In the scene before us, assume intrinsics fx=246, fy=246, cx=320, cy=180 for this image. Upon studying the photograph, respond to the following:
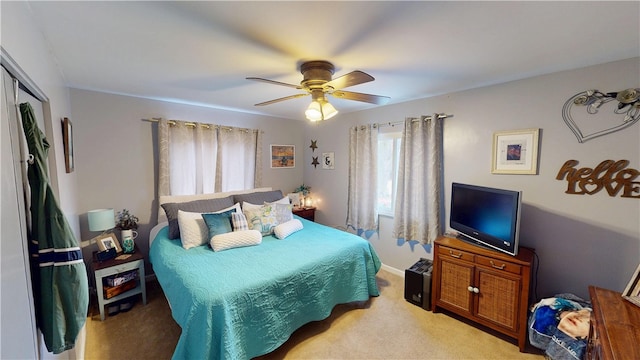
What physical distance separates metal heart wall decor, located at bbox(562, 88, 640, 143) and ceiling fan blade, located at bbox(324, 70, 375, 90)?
182 cm

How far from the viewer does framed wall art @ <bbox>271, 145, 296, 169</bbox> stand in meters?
4.19

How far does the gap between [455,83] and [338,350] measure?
2646 millimetres

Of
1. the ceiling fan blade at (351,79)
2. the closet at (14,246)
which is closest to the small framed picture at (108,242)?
the closet at (14,246)

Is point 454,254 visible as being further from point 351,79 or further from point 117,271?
point 117,271

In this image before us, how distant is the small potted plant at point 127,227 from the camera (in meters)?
2.61

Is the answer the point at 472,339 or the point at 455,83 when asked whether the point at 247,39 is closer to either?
the point at 455,83

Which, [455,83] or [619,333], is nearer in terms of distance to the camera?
[619,333]

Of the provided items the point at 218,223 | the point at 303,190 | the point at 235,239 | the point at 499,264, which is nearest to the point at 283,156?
the point at 303,190

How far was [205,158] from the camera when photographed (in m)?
3.39

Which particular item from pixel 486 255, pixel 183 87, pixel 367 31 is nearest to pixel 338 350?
pixel 486 255

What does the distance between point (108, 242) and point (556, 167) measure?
4324 mm

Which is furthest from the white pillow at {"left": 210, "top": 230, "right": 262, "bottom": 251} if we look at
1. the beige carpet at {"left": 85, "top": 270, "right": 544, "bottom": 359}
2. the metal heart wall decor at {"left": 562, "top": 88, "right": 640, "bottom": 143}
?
the metal heart wall decor at {"left": 562, "top": 88, "right": 640, "bottom": 143}

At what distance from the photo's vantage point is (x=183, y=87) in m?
2.50

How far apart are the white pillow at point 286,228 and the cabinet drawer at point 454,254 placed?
1565mm
